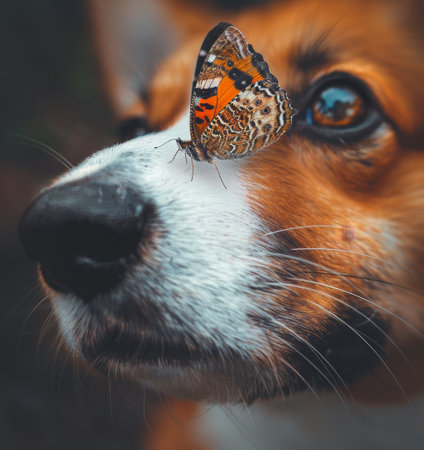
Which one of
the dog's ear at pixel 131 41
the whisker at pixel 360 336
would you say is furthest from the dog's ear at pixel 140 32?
the whisker at pixel 360 336

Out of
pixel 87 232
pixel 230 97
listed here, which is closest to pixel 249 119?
pixel 230 97

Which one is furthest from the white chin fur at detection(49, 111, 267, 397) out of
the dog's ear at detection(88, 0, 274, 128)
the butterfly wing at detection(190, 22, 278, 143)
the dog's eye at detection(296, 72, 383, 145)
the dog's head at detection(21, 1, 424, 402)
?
the dog's ear at detection(88, 0, 274, 128)

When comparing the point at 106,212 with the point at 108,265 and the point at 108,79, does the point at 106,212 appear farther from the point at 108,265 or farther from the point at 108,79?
the point at 108,79

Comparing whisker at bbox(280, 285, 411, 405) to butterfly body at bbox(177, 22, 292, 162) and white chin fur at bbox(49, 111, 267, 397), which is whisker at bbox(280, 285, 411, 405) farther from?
butterfly body at bbox(177, 22, 292, 162)

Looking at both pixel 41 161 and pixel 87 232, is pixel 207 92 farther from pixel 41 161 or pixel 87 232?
pixel 41 161

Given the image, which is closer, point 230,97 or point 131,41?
point 230,97

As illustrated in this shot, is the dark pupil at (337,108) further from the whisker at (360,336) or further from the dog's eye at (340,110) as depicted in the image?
the whisker at (360,336)

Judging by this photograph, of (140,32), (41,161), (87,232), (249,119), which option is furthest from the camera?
(41,161)
